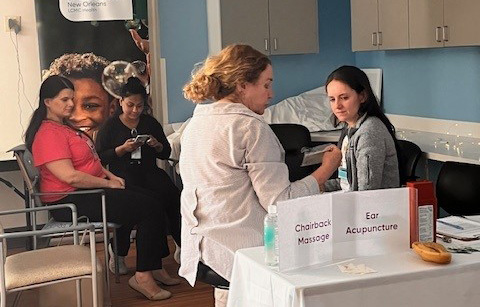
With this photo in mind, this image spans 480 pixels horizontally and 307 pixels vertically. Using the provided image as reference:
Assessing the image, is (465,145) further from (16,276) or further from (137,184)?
(16,276)

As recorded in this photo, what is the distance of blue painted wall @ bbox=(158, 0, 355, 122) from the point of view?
6.12 meters

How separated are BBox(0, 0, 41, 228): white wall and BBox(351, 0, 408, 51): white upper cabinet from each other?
241cm

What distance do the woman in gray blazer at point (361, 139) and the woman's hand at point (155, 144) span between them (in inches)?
99.9

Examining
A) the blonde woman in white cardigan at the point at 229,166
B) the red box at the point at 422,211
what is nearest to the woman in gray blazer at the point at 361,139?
the blonde woman in white cardigan at the point at 229,166

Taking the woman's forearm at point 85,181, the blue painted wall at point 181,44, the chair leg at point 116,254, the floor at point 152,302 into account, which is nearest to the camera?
the floor at point 152,302

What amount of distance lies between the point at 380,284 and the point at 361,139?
1.12 meters

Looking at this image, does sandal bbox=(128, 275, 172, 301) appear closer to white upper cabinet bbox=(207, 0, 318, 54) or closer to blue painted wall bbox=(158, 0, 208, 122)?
blue painted wall bbox=(158, 0, 208, 122)

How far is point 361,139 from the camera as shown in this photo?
3223 millimetres

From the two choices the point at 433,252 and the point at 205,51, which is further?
the point at 205,51

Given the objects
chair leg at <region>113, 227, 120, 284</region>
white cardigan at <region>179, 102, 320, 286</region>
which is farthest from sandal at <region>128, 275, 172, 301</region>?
white cardigan at <region>179, 102, 320, 286</region>

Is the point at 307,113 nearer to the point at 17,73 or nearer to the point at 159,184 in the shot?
the point at 159,184

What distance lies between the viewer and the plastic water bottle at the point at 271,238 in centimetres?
234

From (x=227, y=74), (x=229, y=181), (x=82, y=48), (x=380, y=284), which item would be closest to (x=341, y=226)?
(x=380, y=284)

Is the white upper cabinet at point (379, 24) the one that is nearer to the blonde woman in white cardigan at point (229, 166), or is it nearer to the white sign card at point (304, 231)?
the blonde woman in white cardigan at point (229, 166)
